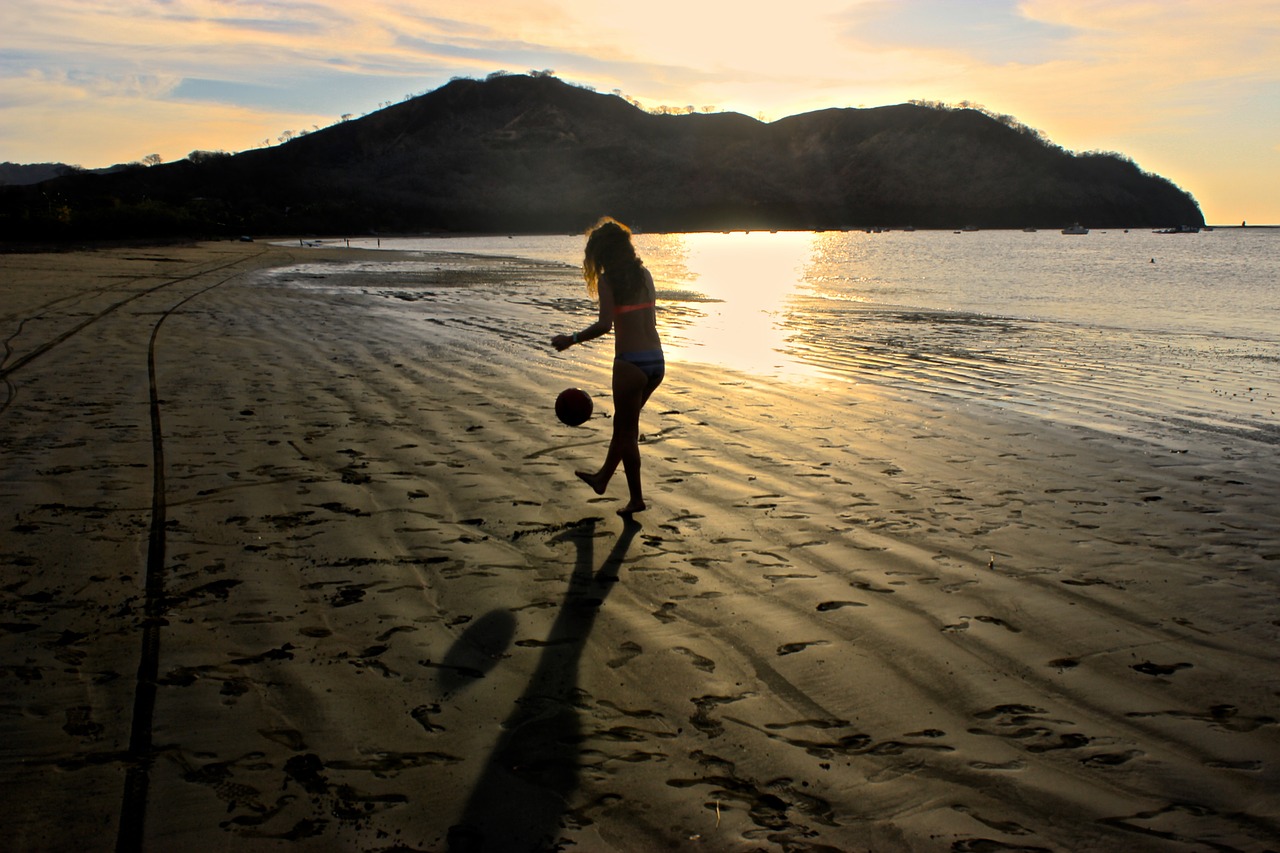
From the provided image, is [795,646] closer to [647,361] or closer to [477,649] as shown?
[477,649]

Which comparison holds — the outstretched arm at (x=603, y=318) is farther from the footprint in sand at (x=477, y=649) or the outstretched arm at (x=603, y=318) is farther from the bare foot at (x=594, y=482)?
the footprint in sand at (x=477, y=649)

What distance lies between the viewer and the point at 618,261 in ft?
17.1

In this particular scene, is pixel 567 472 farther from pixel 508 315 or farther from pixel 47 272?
pixel 47 272

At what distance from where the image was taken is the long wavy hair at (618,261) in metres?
5.20

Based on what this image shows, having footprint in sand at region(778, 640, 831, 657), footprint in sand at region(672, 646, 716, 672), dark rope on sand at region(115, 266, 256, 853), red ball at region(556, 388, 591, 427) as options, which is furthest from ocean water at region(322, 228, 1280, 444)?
dark rope on sand at region(115, 266, 256, 853)

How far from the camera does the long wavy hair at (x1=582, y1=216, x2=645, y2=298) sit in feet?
17.1

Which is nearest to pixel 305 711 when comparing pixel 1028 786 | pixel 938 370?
pixel 1028 786

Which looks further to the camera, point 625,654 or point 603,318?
point 603,318

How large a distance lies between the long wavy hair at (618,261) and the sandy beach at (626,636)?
51.3 inches

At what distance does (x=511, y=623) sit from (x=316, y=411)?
4558 millimetres

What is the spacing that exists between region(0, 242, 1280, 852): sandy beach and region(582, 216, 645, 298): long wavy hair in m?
1.30

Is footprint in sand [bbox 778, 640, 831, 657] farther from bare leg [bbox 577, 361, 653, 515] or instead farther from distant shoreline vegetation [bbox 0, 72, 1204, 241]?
distant shoreline vegetation [bbox 0, 72, 1204, 241]

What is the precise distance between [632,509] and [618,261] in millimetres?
1491

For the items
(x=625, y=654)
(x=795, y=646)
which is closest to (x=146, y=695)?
(x=625, y=654)
